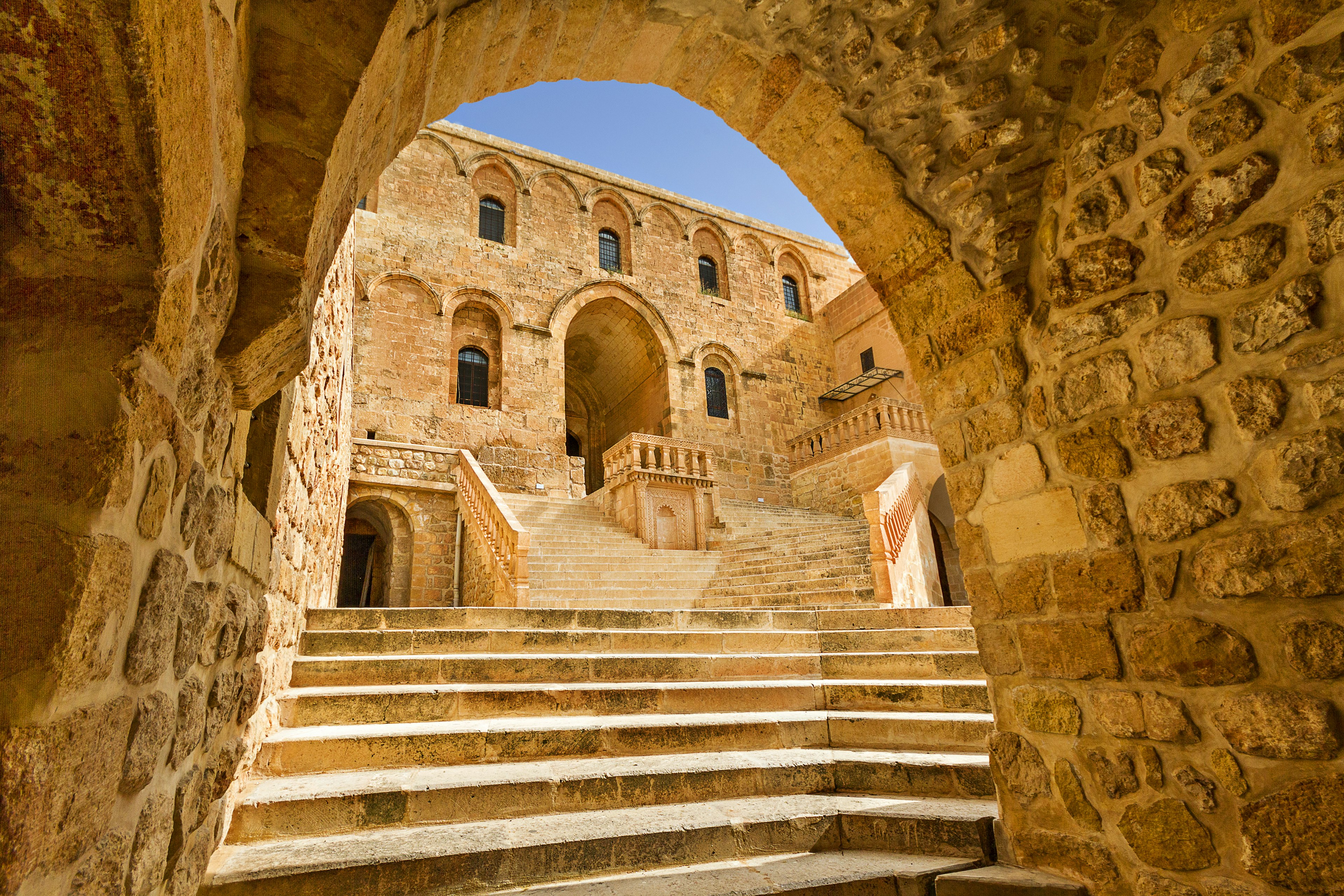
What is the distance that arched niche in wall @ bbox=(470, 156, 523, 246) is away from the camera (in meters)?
15.5

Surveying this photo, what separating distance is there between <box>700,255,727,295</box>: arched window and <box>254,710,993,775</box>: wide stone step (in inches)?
605

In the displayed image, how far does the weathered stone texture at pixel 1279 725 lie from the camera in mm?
1756

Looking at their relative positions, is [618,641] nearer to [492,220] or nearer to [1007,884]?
[1007,884]

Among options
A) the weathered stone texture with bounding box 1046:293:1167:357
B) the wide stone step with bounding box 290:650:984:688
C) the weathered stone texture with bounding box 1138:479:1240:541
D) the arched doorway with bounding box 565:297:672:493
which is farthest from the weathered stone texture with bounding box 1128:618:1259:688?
the arched doorway with bounding box 565:297:672:493

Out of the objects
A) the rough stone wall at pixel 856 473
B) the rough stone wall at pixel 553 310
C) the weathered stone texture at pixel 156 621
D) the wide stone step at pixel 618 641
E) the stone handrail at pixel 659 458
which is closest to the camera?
the weathered stone texture at pixel 156 621

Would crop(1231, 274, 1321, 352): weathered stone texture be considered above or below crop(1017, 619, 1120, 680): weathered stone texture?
above

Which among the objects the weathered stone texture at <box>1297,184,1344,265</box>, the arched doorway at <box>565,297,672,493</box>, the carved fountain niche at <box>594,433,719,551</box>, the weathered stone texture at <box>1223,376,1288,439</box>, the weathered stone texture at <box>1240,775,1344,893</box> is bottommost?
the weathered stone texture at <box>1240,775,1344,893</box>

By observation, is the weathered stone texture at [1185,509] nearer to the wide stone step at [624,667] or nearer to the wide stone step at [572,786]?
the wide stone step at [572,786]

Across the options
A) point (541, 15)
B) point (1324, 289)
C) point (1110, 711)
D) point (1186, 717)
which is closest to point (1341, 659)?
point (1186, 717)

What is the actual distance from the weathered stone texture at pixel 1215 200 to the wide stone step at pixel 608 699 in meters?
2.69

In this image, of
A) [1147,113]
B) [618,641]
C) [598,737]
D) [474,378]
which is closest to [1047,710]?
[1147,113]

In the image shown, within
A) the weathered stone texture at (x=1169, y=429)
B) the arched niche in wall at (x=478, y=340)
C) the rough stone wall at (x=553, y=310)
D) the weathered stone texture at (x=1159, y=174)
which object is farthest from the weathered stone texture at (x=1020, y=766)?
the arched niche in wall at (x=478, y=340)

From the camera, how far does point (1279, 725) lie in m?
1.83

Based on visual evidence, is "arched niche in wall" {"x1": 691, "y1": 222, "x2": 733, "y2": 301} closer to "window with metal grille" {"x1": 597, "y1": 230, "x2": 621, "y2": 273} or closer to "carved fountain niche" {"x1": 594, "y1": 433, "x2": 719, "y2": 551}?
"window with metal grille" {"x1": 597, "y1": 230, "x2": 621, "y2": 273}
